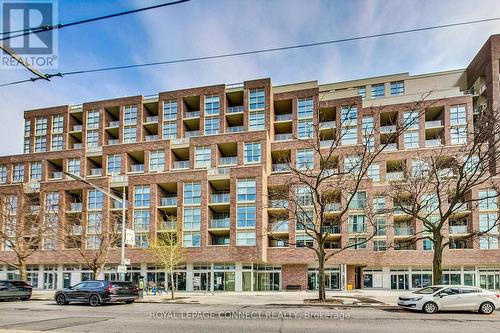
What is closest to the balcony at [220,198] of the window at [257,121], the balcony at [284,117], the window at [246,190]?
the window at [246,190]

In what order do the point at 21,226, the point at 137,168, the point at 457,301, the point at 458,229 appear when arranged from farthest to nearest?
the point at 137,168 < the point at 458,229 < the point at 21,226 < the point at 457,301

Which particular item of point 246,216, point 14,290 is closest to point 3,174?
point 14,290

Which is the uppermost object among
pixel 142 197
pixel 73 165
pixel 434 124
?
pixel 434 124

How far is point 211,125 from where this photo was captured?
49.2m

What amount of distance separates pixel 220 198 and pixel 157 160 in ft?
30.8

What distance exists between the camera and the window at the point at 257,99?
48072mm

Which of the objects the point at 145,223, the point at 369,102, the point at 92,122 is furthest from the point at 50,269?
the point at 369,102

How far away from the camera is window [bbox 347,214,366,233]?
1697 inches

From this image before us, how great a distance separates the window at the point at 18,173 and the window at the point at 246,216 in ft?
96.4

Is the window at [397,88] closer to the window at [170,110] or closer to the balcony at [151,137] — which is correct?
the window at [170,110]

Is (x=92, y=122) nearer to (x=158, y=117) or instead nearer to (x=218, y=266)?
(x=158, y=117)

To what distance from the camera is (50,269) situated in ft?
157

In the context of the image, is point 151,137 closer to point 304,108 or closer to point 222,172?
point 222,172

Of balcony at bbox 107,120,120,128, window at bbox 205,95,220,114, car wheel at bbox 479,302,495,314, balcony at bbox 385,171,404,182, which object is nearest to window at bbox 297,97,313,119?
window at bbox 205,95,220,114
